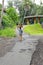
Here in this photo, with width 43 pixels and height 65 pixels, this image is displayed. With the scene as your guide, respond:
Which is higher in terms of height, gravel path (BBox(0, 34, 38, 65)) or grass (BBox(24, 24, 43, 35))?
gravel path (BBox(0, 34, 38, 65))

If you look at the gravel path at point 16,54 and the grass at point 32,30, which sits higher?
the gravel path at point 16,54

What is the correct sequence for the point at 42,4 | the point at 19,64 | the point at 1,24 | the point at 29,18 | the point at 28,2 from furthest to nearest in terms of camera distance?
the point at 42,4, the point at 28,2, the point at 29,18, the point at 1,24, the point at 19,64

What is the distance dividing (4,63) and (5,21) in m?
34.4

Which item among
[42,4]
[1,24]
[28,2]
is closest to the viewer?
[1,24]

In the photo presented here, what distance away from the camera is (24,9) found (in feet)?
277

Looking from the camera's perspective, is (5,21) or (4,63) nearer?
(4,63)

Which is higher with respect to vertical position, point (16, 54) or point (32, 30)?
point (16, 54)

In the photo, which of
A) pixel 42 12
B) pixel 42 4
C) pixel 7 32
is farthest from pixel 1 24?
pixel 42 4

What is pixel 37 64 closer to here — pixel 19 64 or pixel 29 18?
pixel 19 64

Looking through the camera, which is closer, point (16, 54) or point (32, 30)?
point (16, 54)

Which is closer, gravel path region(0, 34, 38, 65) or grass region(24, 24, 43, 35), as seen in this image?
gravel path region(0, 34, 38, 65)

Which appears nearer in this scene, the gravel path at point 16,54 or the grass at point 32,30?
the gravel path at point 16,54

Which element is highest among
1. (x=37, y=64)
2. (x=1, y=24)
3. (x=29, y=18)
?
(x=37, y=64)

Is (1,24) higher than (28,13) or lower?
higher
